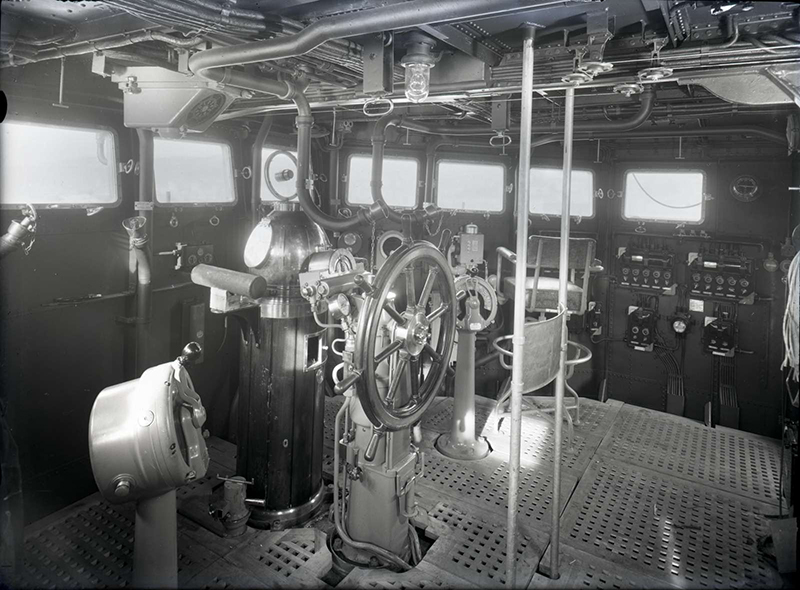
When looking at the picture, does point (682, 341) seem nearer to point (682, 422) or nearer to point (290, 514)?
point (682, 422)

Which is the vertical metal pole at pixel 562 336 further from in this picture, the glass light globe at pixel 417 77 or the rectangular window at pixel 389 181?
the rectangular window at pixel 389 181

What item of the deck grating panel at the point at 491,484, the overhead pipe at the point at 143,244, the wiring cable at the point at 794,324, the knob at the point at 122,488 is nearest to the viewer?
the wiring cable at the point at 794,324

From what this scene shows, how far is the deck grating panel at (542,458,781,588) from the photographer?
8.66 feet

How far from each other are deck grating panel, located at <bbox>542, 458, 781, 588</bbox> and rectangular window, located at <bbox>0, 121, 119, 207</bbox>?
323cm

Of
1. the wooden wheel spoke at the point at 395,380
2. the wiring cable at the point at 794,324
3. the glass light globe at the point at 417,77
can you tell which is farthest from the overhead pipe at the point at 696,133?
the wooden wheel spoke at the point at 395,380

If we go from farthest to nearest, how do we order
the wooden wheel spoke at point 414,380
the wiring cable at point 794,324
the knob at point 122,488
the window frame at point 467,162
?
the window frame at point 467,162, the wooden wheel spoke at point 414,380, the knob at point 122,488, the wiring cable at point 794,324

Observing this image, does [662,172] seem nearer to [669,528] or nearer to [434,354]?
[669,528]

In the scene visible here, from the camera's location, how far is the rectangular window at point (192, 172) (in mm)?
4117

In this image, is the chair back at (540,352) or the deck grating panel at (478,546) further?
the deck grating panel at (478,546)

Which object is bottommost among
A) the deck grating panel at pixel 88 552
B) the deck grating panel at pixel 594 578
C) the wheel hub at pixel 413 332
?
the deck grating panel at pixel 88 552

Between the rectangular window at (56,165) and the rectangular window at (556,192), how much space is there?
371cm

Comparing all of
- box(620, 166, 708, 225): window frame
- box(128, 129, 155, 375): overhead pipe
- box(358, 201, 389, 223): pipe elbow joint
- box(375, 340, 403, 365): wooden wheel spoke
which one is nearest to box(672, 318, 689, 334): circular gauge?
box(620, 166, 708, 225): window frame

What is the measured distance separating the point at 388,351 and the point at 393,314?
16 centimetres

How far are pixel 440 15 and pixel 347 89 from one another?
5.90 feet
